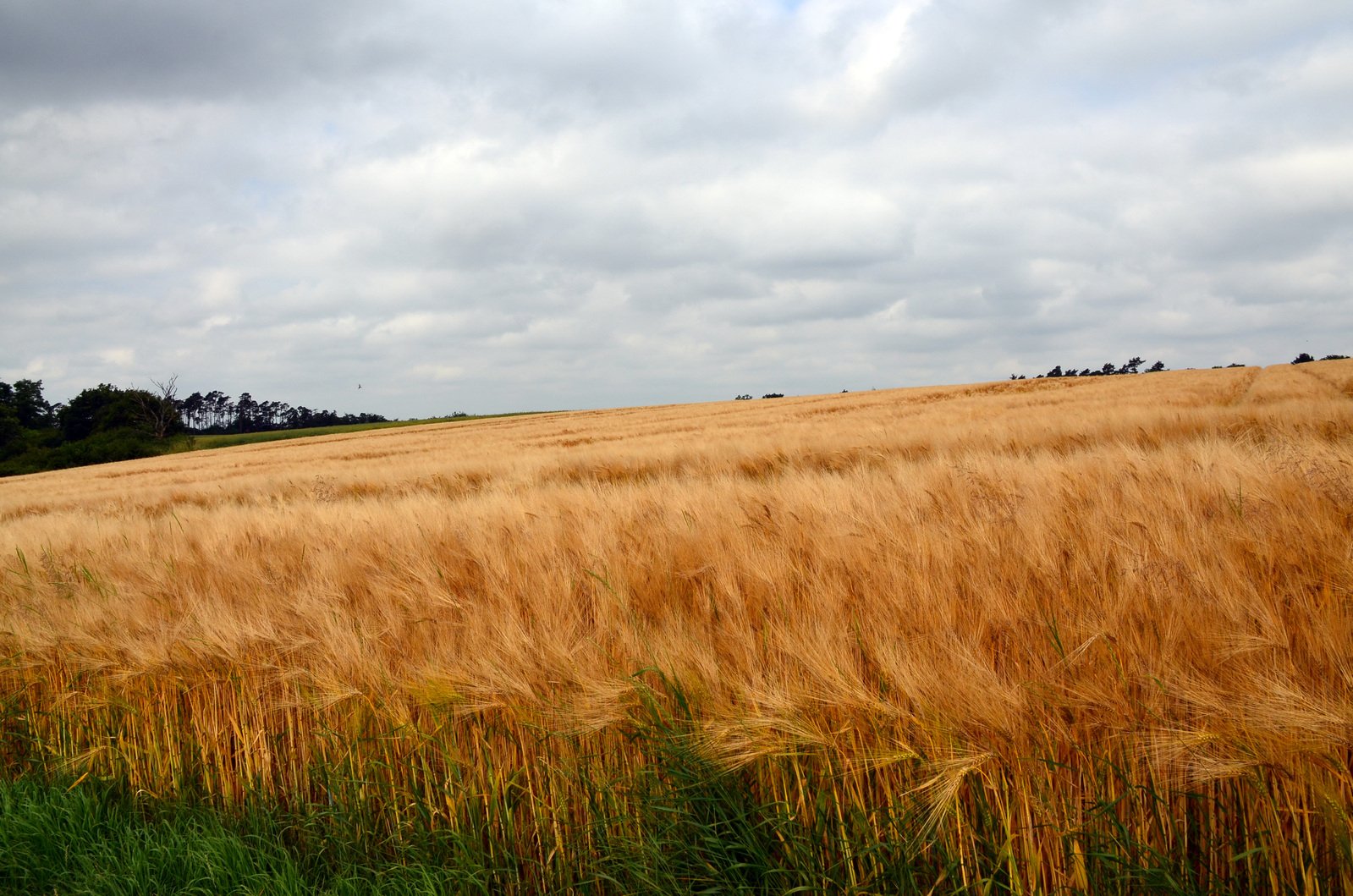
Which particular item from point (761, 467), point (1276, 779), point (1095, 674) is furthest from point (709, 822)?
point (761, 467)

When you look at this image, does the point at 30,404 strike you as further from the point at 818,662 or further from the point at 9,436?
the point at 818,662

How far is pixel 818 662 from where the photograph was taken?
1.74 m

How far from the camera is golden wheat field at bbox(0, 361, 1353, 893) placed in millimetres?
1483

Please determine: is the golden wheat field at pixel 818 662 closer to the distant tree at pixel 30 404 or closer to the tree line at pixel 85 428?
the tree line at pixel 85 428

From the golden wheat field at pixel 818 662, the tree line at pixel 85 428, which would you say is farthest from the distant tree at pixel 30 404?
the golden wheat field at pixel 818 662

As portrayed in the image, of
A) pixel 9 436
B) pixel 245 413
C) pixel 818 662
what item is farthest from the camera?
pixel 245 413

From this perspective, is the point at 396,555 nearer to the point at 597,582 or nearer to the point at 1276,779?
the point at 597,582

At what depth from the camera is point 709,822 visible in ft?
5.98

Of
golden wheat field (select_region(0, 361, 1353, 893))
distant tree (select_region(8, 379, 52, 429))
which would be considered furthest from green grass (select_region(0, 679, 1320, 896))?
distant tree (select_region(8, 379, 52, 429))

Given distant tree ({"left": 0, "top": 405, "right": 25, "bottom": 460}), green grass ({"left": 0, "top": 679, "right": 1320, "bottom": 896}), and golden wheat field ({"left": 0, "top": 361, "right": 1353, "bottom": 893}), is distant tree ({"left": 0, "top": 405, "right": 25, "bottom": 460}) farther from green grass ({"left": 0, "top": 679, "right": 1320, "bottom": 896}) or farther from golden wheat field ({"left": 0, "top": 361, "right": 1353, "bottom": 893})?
green grass ({"left": 0, "top": 679, "right": 1320, "bottom": 896})

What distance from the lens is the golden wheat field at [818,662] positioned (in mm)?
1483

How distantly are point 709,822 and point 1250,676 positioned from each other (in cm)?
127

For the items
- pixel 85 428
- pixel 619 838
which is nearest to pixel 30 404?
pixel 85 428

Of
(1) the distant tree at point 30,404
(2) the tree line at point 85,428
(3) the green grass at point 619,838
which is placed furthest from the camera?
(1) the distant tree at point 30,404
